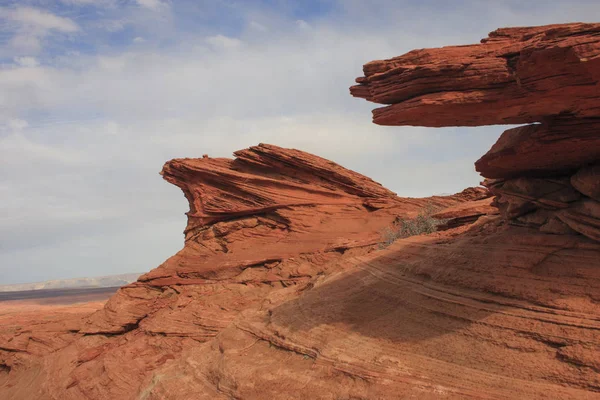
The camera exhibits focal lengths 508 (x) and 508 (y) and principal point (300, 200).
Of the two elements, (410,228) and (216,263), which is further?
(216,263)

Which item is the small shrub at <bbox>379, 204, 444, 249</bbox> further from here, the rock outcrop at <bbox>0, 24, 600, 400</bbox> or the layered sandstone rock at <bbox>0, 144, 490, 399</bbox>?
the rock outcrop at <bbox>0, 24, 600, 400</bbox>

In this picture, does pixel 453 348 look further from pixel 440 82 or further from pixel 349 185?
pixel 349 185

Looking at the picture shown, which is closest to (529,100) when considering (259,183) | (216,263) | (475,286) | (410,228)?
(475,286)

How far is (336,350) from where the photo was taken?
766 cm

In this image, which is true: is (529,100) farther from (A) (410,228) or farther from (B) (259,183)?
(B) (259,183)

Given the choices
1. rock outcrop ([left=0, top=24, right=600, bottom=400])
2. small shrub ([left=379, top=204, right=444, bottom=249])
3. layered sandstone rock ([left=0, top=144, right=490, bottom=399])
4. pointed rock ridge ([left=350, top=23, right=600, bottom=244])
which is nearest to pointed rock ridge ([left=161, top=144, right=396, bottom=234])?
layered sandstone rock ([left=0, top=144, right=490, bottom=399])

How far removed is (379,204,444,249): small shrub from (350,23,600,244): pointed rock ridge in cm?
937

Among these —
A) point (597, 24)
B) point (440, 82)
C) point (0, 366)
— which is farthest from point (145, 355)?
point (597, 24)

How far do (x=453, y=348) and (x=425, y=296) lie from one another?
1.37m

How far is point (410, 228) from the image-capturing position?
18031mm

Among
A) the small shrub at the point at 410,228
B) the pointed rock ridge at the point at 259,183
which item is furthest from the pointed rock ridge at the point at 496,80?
the pointed rock ridge at the point at 259,183

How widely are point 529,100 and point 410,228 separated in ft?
40.0

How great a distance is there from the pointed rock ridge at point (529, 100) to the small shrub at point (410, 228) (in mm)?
9374

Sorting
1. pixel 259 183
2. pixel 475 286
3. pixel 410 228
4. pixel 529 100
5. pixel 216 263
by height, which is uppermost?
pixel 259 183
